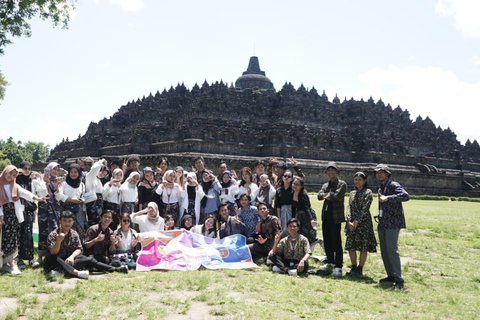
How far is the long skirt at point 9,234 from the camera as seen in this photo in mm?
8977

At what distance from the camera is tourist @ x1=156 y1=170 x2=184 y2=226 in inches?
456

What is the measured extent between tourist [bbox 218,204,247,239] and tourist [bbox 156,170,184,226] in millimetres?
1356

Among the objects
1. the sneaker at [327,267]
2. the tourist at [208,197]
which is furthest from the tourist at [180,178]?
the sneaker at [327,267]

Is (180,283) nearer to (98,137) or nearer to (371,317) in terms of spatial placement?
(371,317)

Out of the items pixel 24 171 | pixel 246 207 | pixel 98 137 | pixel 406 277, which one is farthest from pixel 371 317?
pixel 98 137

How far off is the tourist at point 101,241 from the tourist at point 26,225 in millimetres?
1418

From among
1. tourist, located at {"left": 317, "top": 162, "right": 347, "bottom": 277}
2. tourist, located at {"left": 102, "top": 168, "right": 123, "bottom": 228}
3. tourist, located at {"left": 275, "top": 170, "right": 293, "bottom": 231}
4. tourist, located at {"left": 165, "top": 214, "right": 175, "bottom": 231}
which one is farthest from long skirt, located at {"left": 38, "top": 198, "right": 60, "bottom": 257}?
tourist, located at {"left": 317, "top": 162, "right": 347, "bottom": 277}

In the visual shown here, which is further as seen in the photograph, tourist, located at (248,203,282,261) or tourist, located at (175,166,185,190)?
tourist, located at (175,166,185,190)

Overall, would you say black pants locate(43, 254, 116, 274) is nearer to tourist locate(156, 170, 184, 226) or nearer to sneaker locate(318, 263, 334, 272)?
tourist locate(156, 170, 184, 226)

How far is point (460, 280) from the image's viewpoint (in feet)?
30.2

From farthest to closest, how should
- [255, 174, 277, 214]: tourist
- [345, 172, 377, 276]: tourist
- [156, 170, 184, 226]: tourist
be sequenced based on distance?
1. [255, 174, 277, 214]: tourist
2. [156, 170, 184, 226]: tourist
3. [345, 172, 377, 276]: tourist

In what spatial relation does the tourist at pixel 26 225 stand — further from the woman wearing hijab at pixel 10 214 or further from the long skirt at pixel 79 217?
the long skirt at pixel 79 217

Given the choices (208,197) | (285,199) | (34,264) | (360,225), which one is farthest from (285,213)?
(34,264)

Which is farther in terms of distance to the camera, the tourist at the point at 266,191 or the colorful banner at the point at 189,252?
the tourist at the point at 266,191
